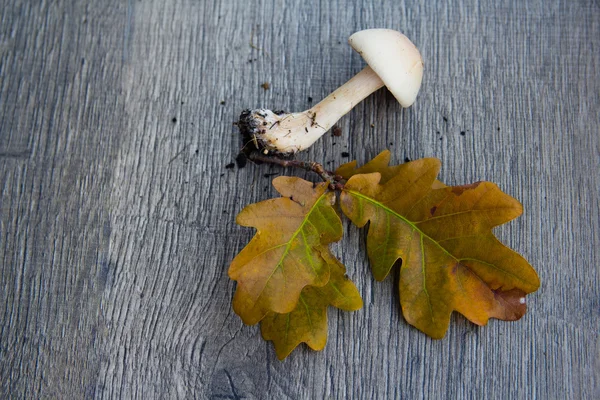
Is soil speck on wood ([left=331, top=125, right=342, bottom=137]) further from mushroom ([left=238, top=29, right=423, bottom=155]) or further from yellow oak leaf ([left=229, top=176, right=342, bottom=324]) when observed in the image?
yellow oak leaf ([left=229, top=176, right=342, bottom=324])

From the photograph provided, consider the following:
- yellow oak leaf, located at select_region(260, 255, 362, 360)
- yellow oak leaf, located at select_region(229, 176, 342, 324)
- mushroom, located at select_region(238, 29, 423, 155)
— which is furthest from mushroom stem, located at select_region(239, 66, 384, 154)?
yellow oak leaf, located at select_region(260, 255, 362, 360)

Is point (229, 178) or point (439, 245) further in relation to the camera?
point (229, 178)

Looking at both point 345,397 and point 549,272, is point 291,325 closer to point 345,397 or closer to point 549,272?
point 345,397

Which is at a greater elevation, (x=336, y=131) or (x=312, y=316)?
(x=336, y=131)


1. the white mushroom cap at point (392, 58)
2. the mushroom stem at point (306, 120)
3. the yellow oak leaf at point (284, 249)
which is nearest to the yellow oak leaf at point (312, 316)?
the yellow oak leaf at point (284, 249)

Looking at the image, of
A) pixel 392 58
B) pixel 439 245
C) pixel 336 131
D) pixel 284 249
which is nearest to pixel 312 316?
pixel 284 249

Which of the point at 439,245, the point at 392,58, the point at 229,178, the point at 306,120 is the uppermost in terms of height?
the point at 392,58

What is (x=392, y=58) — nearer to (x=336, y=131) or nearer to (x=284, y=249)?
(x=336, y=131)

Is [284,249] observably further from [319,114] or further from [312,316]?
[319,114]
